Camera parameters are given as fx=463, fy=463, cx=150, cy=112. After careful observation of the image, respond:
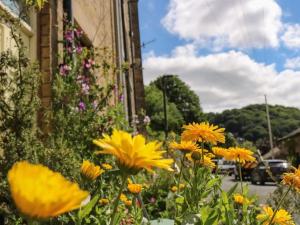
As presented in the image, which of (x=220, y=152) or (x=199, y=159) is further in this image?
(x=220, y=152)

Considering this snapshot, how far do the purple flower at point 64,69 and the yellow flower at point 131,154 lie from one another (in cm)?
528

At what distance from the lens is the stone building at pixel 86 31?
6.09 metres

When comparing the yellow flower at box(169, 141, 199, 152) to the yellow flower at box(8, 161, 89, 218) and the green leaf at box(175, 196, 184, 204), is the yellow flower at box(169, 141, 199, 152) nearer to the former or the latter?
the green leaf at box(175, 196, 184, 204)

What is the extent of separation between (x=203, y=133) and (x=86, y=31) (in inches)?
300

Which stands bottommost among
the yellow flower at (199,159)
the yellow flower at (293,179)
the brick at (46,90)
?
the yellow flower at (293,179)

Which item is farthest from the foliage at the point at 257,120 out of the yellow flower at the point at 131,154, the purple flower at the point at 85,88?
the yellow flower at the point at 131,154

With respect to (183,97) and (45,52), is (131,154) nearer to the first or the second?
(45,52)

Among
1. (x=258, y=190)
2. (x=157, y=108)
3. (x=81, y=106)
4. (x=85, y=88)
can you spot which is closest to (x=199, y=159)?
(x=81, y=106)

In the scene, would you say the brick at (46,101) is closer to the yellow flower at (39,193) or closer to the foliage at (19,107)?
the foliage at (19,107)

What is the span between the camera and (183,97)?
66.7m

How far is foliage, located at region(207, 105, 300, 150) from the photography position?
89.8m

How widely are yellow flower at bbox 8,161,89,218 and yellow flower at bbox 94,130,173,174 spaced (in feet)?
0.74

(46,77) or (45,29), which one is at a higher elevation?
(45,29)

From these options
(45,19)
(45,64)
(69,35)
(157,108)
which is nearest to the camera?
(45,64)
